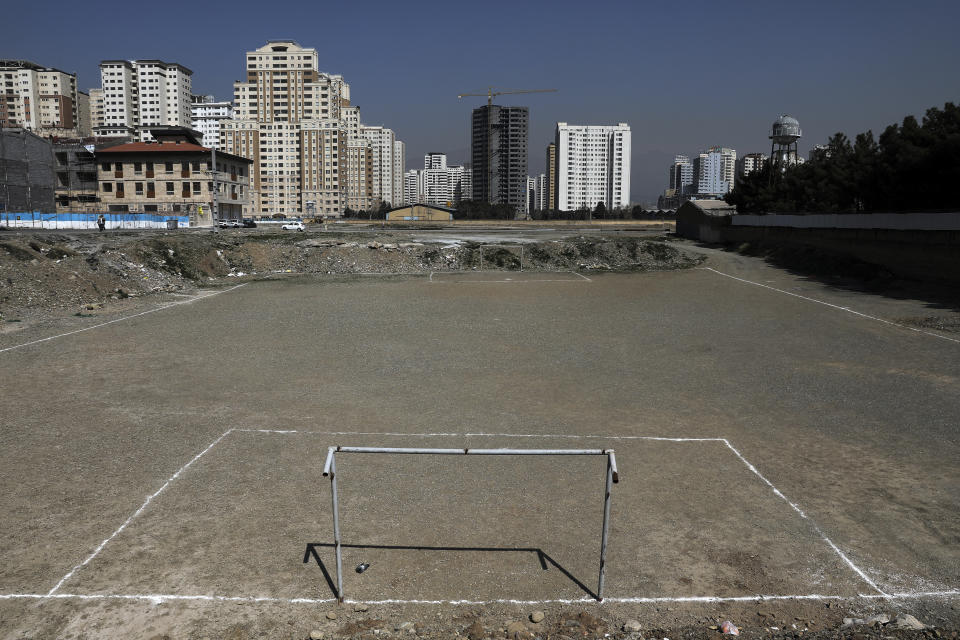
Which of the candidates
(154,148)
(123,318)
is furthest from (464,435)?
(154,148)

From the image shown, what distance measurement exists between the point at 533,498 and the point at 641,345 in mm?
11849

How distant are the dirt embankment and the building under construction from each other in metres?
35.5

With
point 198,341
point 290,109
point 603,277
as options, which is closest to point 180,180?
point 603,277

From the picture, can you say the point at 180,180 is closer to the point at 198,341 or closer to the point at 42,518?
the point at 198,341

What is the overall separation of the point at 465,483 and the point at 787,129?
68896 millimetres

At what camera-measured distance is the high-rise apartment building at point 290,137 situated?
168m

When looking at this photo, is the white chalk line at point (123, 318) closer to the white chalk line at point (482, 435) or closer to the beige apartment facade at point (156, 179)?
the white chalk line at point (482, 435)

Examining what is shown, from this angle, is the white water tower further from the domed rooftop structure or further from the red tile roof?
the red tile roof

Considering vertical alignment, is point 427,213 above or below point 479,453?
above

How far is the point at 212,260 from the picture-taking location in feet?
130

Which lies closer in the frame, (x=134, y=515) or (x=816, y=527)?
(x=816, y=527)

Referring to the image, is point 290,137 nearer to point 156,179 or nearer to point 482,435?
point 156,179

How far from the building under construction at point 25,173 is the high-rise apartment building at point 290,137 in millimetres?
74605

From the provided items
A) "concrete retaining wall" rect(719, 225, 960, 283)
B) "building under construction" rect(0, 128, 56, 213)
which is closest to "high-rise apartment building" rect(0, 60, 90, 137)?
"building under construction" rect(0, 128, 56, 213)
